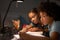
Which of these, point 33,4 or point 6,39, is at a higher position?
point 33,4

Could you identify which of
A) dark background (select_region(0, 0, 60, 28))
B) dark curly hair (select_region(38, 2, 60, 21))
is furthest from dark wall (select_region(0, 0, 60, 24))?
dark curly hair (select_region(38, 2, 60, 21))

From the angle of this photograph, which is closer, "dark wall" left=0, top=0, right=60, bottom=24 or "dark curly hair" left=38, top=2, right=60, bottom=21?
"dark curly hair" left=38, top=2, right=60, bottom=21

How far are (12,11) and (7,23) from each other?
0.17 m

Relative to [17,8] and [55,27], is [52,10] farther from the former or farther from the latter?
[17,8]

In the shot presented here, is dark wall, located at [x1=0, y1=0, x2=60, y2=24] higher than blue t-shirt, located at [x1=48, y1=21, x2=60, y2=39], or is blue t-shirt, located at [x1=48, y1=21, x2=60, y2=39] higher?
dark wall, located at [x1=0, y1=0, x2=60, y2=24]

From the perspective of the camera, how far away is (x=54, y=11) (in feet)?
3.16

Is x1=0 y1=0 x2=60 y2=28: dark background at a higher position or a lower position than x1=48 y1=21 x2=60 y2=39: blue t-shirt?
higher

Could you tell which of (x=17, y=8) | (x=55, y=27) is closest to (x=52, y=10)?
(x=55, y=27)

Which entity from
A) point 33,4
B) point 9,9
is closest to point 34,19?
point 33,4

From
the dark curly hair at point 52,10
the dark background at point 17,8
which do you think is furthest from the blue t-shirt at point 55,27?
the dark background at point 17,8

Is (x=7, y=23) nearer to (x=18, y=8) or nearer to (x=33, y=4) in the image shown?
(x=18, y=8)

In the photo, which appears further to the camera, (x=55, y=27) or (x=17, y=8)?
(x=17, y=8)

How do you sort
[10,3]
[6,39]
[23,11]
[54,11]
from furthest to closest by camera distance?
[23,11] → [10,3] → [6,39] → [54,11]

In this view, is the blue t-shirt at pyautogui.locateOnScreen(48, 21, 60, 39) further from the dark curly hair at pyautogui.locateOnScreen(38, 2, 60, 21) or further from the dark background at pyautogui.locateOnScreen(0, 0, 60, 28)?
the dark background at pyautogui.locateOnScreen(0, 0, 60, 28)
